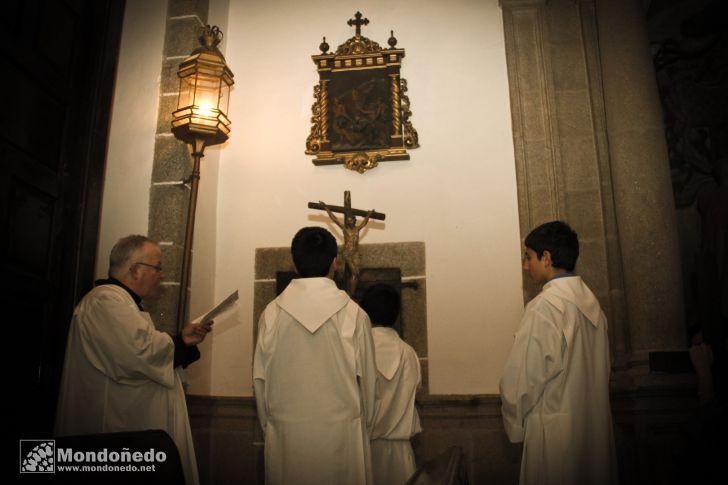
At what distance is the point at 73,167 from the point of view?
148 inches

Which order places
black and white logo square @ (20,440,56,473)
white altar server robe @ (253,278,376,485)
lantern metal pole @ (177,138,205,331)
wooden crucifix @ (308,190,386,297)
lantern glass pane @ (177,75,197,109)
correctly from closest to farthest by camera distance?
black and white logo square @ (20,440,56,473)
white altar server robe @ (253,278,376,485)
lantern metal pole @ (177,138,205,331)
lantern glass pane @ (177,75,197,109)
wooden crucifix @ (308,190,386,297)

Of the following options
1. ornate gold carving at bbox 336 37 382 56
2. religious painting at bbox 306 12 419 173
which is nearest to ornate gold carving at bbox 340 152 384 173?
religious painting at bbox 306 12 419 173

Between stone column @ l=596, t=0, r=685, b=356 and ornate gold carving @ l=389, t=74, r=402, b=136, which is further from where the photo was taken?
ornate gold carving @ l=389, t=74, r=402, b=136

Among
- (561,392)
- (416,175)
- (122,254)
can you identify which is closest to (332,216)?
(416,175)

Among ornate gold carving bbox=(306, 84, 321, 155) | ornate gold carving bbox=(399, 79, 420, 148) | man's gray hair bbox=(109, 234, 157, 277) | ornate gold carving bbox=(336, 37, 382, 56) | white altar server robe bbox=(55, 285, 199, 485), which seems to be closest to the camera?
white altar server robe bbox=(55, 285, 199, 485)

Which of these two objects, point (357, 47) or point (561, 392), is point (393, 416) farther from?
point (357, 47)

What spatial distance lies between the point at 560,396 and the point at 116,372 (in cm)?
204

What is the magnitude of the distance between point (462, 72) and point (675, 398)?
2.89 m

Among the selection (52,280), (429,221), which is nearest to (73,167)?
(52,280)

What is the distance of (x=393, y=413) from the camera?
3.21 meters

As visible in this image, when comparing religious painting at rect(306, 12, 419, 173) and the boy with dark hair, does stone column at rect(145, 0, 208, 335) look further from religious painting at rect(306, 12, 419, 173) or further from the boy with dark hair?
the boy with dark hair

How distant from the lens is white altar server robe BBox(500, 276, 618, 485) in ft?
8.40

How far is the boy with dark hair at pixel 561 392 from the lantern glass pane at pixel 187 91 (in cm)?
259

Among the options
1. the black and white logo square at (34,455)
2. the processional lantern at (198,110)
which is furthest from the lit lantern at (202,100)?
the black and white logo square at (34,455)
